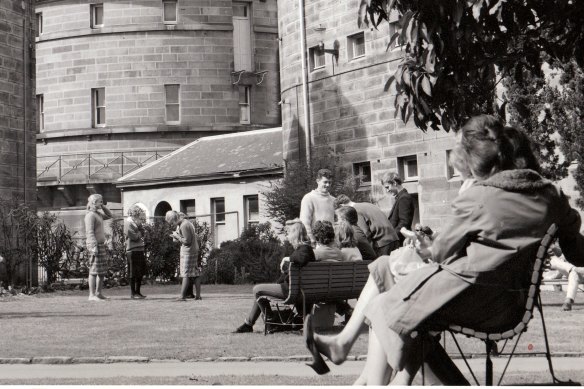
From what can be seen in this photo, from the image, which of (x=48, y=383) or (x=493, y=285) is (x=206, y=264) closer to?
(x=48, y=383)

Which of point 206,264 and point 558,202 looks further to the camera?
point 206,264

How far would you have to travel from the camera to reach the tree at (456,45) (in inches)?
336

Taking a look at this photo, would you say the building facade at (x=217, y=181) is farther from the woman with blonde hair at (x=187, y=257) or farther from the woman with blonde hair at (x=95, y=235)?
the woman with blonde hair at (x=95, y=235)

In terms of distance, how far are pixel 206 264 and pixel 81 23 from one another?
79.7ft

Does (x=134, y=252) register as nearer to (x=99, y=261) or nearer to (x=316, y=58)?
(x=99, y=261)

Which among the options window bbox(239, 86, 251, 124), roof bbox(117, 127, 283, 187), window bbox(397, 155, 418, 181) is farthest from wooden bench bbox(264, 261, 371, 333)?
window bbox(239, 86, 251, 124)

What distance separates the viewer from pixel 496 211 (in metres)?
5.99

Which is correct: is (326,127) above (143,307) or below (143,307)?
above

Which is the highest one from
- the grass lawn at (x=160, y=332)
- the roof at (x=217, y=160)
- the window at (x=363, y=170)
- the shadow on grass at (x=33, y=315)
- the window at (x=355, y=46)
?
the window at (x=355, y=46)

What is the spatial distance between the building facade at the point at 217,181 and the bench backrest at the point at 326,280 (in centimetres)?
2624

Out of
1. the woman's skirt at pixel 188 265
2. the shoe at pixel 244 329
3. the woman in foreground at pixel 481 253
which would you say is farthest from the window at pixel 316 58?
the woman in foreground at pixel 481 253

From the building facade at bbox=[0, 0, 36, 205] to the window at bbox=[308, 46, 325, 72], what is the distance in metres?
9.31

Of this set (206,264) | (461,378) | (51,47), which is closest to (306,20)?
(206,264)

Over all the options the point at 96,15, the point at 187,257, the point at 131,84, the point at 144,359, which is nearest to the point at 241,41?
the point at 131,84
